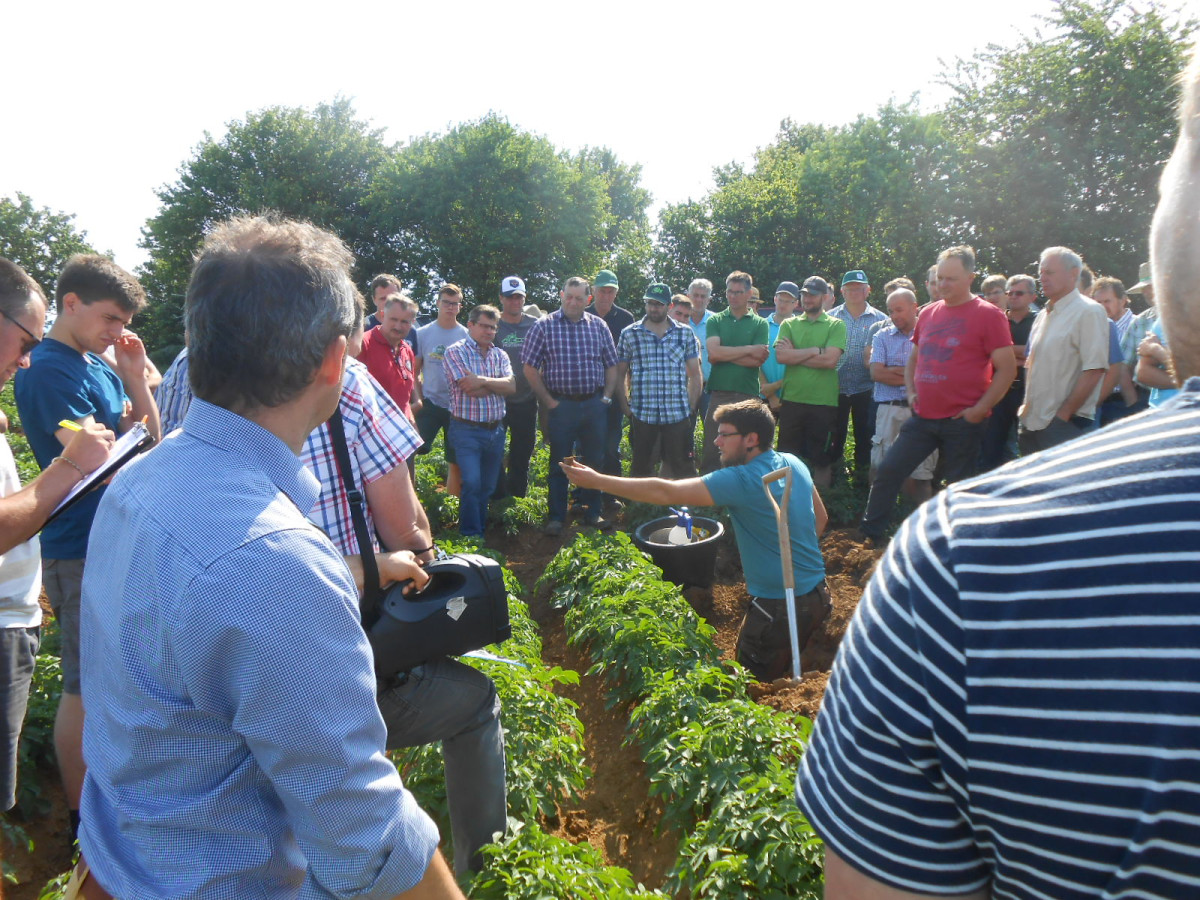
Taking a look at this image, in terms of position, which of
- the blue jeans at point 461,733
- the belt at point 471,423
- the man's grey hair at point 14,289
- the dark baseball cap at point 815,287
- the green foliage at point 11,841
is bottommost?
the green foliage at point 11,841

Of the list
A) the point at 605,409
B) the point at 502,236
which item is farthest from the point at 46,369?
the point at 502,236

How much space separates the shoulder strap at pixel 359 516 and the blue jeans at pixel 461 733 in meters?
0.31

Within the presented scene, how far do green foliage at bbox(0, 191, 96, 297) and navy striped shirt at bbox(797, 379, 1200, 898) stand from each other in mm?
53088

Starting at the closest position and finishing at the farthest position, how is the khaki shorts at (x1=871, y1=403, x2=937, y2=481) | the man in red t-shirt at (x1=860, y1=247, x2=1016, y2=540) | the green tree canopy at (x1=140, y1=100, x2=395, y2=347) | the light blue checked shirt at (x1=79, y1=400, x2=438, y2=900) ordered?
1. the light blue checked shirt at (x1=79, y1=400, x2=438, y2=900)
2. the man in red t-shirt at (x1=860, y1=247, x2=1016, y2=540)
3. the khaki shorts at (x1=871, y1=403, x2=937, y2=481)
4. the green tree canopy at (x1=140, y1=100, x2=395, y2=347)

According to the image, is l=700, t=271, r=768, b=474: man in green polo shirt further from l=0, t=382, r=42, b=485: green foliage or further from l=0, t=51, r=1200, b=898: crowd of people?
l=0, t=382, r=42, b=485: green foliage

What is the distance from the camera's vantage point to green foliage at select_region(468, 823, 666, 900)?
2461mm

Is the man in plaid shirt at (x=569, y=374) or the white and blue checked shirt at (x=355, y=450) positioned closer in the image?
the white and blue checked shirt at (x=355, y=450)

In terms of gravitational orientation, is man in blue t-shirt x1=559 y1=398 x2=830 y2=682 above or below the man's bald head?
below

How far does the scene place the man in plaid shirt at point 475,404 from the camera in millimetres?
7496

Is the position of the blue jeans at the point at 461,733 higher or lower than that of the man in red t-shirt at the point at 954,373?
lower

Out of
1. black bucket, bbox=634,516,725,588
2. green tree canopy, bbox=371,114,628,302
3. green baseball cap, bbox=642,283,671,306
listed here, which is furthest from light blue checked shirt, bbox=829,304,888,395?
green tree canopy, bbox=371,114,628,302

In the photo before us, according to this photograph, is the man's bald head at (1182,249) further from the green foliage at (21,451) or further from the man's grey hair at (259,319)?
the green foliage at (21,451)

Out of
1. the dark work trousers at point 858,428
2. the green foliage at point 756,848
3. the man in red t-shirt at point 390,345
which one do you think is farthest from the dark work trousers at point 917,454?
the green foliage at point 756,848

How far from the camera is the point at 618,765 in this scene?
4211 millimetres
